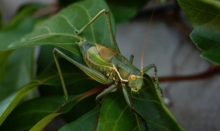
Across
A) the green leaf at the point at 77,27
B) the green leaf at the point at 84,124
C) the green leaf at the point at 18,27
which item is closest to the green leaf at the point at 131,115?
the green leaf at the point at 84,124

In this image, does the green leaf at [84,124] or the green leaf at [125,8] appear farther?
the green leaf at [125,8]

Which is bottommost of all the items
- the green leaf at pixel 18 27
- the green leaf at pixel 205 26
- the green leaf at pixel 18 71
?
the green leaf at pixel 205 26

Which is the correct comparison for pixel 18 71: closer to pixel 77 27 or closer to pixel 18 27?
pixel 18 27

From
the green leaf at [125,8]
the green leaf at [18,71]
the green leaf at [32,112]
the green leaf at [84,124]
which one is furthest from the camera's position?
the green leaf at [125,8]

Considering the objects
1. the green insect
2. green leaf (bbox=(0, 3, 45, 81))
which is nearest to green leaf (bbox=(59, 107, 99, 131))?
the green insect

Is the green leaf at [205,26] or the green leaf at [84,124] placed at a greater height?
the green leaf at [205,26]

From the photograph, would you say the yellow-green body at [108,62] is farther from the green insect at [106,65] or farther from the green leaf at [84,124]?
the green leaf at [84,124]
